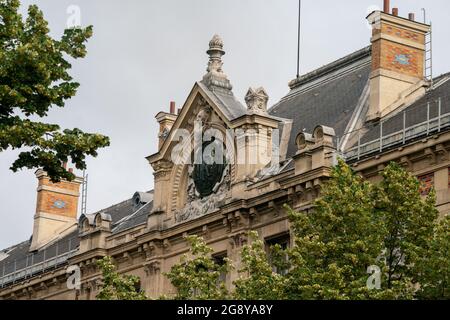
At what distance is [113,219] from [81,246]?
16.1ft

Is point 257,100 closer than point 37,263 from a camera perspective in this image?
Yes

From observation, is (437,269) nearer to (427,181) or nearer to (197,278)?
(197,278)

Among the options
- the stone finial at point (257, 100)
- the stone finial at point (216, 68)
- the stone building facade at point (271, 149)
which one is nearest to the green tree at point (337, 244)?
the stone building facade at point (271, 149)

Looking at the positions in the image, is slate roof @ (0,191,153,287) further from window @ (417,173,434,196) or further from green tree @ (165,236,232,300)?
green tree @ (165,236,232,300)

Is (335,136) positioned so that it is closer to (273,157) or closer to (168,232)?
(273,157)

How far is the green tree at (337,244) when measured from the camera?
40.5 metres

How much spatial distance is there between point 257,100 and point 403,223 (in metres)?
19.2

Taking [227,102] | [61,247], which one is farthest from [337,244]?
[61,247]

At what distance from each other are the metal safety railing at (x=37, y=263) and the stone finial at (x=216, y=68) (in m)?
12.9

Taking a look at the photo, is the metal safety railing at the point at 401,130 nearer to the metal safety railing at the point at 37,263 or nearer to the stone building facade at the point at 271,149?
the stone building facade at the point at 271,149

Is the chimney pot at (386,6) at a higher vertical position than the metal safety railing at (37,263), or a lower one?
higher

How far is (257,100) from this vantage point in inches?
2413

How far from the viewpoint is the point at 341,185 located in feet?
144
